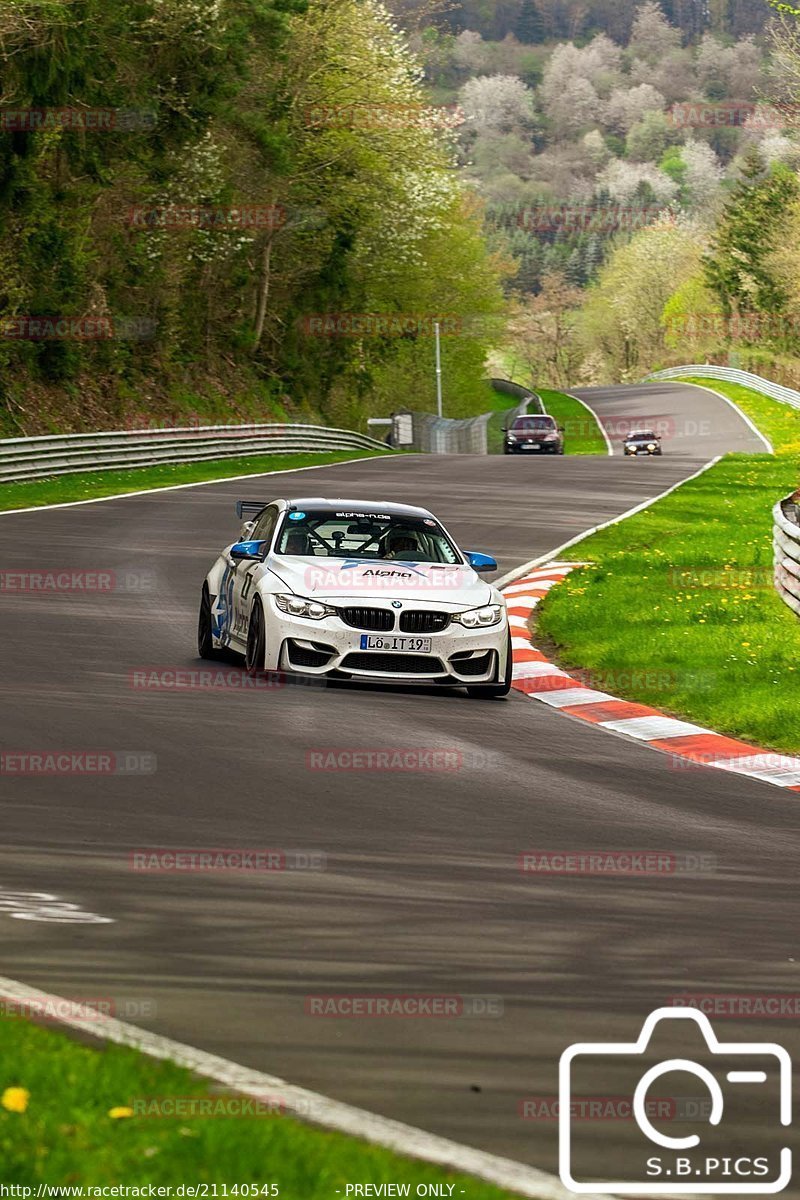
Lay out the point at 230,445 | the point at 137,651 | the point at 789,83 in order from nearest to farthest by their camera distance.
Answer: the point at 137,651, the point at 230,445, the point at 789,83

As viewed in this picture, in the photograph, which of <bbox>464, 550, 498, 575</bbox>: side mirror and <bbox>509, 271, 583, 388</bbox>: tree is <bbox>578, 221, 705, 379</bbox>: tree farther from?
<bbox>464, 550, 498, 575</bbox>: side mirror

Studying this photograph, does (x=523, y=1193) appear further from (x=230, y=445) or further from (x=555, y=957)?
(x=230, y=445)

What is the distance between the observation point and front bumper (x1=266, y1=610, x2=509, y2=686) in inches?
529

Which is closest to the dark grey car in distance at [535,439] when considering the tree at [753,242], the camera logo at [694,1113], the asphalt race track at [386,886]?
the tree at [753,242]

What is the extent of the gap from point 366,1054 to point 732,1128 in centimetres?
105

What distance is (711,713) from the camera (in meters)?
13.3

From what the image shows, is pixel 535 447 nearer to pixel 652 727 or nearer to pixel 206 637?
pixel 206 637

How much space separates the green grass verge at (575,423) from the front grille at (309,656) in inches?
2880

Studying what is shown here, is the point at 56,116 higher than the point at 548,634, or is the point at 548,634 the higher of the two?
the point at 56,116

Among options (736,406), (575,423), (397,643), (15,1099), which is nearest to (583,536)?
(397,643)

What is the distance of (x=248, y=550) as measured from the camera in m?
14.5

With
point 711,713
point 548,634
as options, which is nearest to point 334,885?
point 711,713

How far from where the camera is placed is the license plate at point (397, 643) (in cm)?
1352

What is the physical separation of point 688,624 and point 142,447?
25.2 meters
